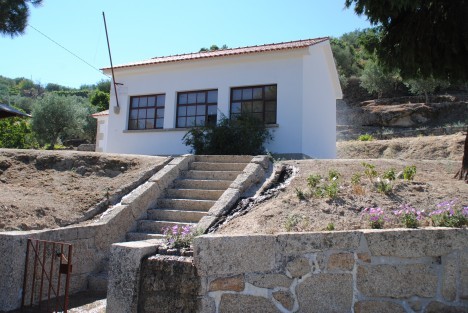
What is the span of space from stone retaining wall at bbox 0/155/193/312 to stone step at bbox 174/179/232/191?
0.25m

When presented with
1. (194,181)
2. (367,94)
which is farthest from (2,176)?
(367,94)

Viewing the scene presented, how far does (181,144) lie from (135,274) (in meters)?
10.1

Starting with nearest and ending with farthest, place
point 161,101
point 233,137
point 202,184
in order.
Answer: point 202,184
point 233,137
point 161,101

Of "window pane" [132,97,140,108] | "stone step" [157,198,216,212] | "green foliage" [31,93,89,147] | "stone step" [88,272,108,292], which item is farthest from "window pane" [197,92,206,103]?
"green foliage" [31,93,89,147]

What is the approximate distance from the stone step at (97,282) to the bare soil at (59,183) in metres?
1.10

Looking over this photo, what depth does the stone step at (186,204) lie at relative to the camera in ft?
23.3

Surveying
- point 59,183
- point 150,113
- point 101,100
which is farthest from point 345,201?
point 101,100

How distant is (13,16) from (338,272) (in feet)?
33.4

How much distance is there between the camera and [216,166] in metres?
8.80

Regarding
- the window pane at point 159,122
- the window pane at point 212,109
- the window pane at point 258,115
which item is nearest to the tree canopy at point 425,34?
the window pane at point 258,115

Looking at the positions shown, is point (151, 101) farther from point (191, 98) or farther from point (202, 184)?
point (202, 184)

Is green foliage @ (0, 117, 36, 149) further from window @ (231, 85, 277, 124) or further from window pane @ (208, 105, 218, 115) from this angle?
window @ (231, 85, 277, 124)

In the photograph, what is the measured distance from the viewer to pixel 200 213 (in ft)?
22.5

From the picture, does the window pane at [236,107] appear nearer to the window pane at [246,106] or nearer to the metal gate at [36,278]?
the window pane at [246,106]
